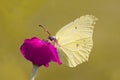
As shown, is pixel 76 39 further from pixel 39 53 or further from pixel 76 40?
pixel 39 53

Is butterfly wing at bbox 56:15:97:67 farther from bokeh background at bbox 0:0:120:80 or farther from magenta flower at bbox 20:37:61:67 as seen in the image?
bokeh background at bbox 0:0:120:80

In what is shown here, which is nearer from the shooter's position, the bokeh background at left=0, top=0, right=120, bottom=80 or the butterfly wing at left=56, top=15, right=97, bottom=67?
the butterfly wing at left=56, top=15, right=97, bottom=67

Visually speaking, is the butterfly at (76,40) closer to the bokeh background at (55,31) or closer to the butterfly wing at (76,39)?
the butterfly wing at (76,39)

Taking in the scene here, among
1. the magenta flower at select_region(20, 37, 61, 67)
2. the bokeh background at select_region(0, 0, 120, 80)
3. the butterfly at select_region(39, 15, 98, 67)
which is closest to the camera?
the magenta flower at select_region(20, 37, 61, 67)

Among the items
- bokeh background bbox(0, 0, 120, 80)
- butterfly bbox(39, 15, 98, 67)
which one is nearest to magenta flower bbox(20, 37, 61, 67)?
butterfly bbox(39, 15, 98, 67)

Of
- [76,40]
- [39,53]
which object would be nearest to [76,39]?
[76,40]

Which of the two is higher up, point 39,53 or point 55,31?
point 39,53
